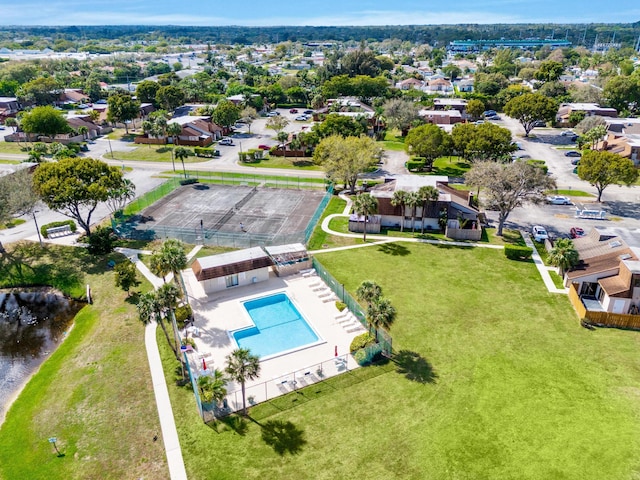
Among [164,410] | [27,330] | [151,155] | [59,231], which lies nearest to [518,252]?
[164,410]

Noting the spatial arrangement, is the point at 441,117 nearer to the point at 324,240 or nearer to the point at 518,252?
the point at 518,252

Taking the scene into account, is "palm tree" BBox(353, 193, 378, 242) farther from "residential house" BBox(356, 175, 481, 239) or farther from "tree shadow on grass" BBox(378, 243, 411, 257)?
"residential house" BBox(356, 175, 481, 239)

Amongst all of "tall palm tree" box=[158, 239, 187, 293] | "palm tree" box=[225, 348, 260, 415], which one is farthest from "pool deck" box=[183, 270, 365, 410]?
"tall palm tree" box=[158, 239, 187, 293]

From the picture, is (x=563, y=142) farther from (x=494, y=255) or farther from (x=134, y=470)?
(x=134, y=470)

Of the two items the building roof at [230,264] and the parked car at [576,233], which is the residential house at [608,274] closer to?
the parked car at [576,233]

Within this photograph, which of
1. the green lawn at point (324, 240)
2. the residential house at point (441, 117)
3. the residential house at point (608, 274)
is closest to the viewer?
the residential house at point (608, 274)

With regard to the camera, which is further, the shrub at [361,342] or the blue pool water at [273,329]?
the blue pool water at [273,329]

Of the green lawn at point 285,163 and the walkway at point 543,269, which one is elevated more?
the green lawn at point 285,163

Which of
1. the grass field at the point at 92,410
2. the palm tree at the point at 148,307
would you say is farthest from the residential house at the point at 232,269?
the palm tree at the point at 148,307
